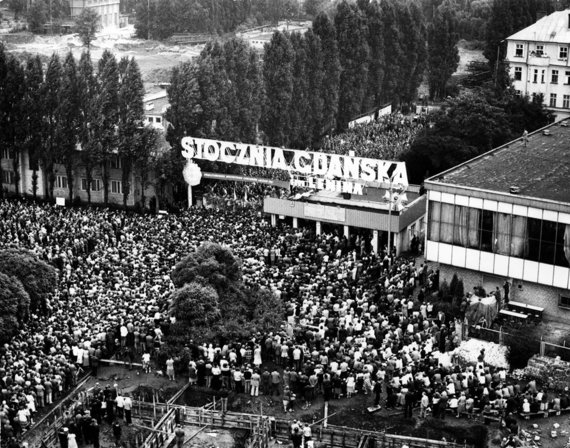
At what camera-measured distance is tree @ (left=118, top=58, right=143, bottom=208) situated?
239ft

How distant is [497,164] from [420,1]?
102566 mm

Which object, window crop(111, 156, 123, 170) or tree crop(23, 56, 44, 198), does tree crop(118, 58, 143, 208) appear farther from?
tree crop(23, 56, 44, 198)

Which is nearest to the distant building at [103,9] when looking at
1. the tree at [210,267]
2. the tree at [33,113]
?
the tree at [33,113]

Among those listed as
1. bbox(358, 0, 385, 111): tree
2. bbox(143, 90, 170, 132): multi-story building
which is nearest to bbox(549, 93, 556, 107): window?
bbox(358, 0, 385, 111): tree

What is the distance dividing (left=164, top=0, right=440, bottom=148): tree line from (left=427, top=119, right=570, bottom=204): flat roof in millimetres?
21619

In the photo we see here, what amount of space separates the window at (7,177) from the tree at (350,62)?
28.5 meters

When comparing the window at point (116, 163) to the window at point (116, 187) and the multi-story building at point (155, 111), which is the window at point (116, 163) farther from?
the multi-story building at point (155, 111)

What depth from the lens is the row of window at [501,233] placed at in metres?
50.7

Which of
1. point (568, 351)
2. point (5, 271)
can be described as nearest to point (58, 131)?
point (5, 271)

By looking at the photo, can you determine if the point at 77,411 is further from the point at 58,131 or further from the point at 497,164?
the point at 58,131

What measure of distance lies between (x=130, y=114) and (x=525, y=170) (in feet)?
91.6

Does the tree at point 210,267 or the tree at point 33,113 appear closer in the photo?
the tree at point 210,267

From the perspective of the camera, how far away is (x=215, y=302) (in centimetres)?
4906

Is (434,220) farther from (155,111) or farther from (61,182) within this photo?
(155,111)
